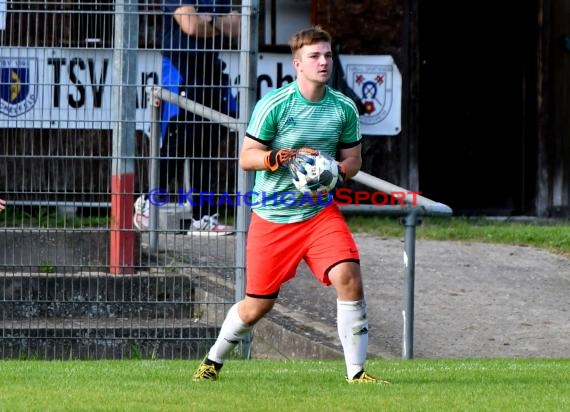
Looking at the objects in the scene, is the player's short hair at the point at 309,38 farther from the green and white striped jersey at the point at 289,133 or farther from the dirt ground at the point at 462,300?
the dirt ground at the point at 462,300

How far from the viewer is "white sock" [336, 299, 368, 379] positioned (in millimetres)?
7949

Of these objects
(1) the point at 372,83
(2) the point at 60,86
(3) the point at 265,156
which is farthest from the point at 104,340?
(1) the point at 372,83

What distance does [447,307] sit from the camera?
11516mm

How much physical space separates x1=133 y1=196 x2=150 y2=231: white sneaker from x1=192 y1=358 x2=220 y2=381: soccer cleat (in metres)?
2.82

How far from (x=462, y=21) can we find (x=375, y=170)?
2.33 m

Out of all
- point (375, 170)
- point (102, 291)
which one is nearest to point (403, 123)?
point (375, 170)

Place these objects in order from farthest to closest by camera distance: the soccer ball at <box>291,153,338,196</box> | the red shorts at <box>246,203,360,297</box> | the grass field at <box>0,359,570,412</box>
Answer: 1. the red shorts at <box>246,203,360,297</box>
2. the soccer ball at <box>291,153,338,196</box>
3. the grass field at <box>0,359,570,412</box>

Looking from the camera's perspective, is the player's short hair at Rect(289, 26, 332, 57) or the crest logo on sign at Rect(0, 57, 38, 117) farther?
the crest logo on sign at Rect(0, 57, 38, 117)

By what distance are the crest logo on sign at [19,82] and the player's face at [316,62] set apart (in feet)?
11.2

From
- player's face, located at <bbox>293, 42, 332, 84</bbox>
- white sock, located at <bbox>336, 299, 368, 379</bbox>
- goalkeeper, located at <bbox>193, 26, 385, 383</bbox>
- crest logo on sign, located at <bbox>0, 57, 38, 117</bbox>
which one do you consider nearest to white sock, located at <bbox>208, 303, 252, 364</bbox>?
goalkeeper, located at <bbox>193, 26, 385, 383</bbox>

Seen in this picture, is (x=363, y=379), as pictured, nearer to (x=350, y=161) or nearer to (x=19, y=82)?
(x=350, y=161)

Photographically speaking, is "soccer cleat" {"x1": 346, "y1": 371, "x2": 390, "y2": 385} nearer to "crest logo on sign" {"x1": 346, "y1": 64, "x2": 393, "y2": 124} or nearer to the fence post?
the fence post

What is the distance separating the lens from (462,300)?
38.6ft

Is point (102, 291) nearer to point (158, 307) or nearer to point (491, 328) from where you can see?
point (158, 307)
